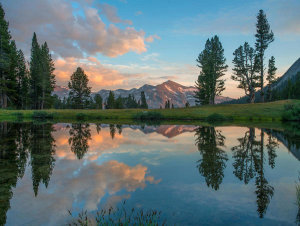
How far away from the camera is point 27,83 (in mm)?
81938

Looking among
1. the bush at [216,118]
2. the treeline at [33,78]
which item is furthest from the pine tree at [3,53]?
the bush at [216,118]

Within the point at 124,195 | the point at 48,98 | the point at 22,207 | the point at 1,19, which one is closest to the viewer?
the point at 22,207

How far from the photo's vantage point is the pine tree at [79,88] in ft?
289

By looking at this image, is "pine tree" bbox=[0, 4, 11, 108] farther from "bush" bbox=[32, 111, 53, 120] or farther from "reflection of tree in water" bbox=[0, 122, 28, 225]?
"reflection of tree in water" bbox=[0, 122, 28, 225]

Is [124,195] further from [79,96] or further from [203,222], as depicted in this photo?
[79,96]

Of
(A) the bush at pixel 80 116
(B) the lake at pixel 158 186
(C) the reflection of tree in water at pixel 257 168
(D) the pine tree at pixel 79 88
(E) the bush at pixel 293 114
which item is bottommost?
(B) the lake at pixel 158 186

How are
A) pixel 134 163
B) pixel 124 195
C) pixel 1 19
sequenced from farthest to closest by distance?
pixel 1 19 < pixel 134 163 < pixel 124 195

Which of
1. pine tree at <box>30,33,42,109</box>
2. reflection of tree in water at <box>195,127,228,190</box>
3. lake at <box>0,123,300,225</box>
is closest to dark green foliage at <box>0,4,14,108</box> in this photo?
pine tree at <box>30,33,42,109</box>

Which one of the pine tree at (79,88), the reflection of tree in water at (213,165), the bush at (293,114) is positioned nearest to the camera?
the reflection of tree in water at (213,165)

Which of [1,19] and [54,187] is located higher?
[1,19]

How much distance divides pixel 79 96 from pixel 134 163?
8144 cm

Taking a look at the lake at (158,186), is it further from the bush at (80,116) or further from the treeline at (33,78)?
the treeline at (33,78)

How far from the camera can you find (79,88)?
8844cm

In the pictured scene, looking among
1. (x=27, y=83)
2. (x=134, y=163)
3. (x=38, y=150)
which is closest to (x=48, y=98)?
(x=27, y=83)
